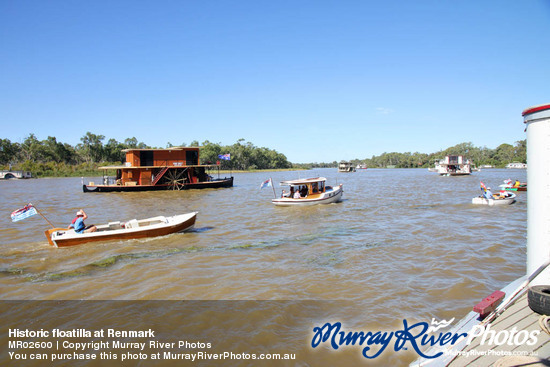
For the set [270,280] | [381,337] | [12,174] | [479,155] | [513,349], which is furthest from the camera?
[479,155]

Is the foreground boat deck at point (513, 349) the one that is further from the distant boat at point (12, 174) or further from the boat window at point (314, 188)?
the distant boat at point (12, 174)

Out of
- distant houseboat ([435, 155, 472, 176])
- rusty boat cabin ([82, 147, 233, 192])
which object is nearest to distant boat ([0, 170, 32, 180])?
rusty boat cabin ([82, 147, 233, 192])

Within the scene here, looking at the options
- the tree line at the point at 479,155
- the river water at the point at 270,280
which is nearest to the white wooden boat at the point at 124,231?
the river water at the point at 270,280

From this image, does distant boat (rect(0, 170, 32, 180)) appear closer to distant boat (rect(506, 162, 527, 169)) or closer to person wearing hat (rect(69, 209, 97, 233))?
person wearing hat (rect(69, 209, 97, 233))

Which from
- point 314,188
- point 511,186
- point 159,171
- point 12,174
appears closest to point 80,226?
point 314,188

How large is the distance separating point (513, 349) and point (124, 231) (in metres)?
14.0

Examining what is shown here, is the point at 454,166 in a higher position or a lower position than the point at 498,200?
higher

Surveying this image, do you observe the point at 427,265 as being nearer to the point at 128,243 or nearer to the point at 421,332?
the point at 421,332

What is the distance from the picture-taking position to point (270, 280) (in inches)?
353

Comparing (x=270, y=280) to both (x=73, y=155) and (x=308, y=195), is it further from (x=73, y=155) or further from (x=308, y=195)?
(x=73, y=155)

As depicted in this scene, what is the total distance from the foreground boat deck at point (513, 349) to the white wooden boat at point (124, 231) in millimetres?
13321

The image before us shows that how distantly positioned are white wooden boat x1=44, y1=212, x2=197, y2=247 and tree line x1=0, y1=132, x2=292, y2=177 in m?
78.6

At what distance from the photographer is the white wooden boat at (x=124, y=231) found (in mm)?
13070

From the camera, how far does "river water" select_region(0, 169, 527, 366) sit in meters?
6.45
